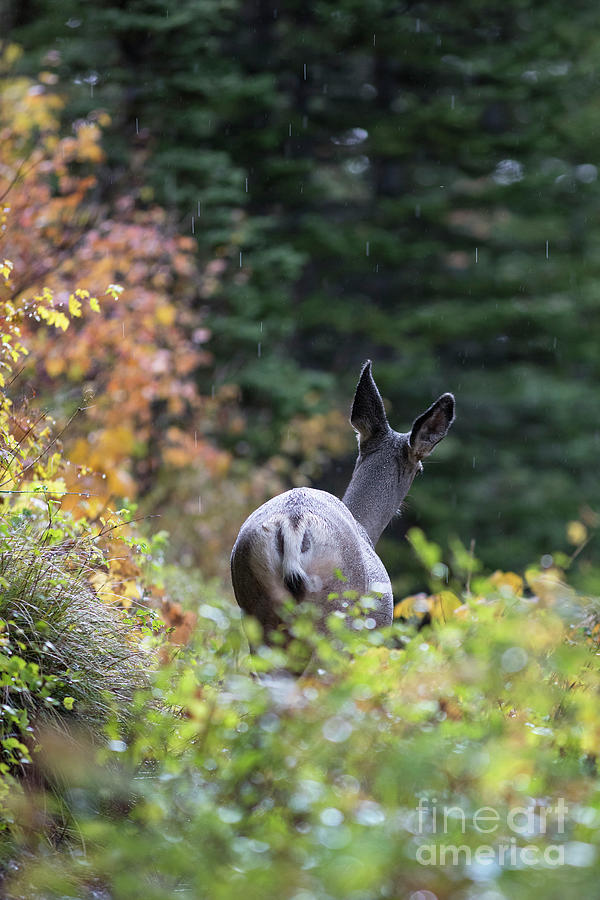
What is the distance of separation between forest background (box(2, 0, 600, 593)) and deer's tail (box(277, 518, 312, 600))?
8.58 m

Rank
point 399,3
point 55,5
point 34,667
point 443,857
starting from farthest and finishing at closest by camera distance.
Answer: point 399,3 → point 55,5 → point 34,667 → point 443,857

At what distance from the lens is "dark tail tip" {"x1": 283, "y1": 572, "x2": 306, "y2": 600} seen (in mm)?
4758

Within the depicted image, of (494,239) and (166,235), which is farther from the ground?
(166,235)

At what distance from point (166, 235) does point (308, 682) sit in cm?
860

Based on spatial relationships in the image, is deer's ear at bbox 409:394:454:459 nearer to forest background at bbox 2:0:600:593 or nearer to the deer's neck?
the deer's neck

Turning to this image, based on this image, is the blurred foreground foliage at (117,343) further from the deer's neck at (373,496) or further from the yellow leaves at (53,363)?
the deer's neck at (373,496)

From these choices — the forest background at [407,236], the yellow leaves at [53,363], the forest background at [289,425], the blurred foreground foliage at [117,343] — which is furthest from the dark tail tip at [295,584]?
the forest background at [407,236]

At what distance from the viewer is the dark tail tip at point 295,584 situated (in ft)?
15.6

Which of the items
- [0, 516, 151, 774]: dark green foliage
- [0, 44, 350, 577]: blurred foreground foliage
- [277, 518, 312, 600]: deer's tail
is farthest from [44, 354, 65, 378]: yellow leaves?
[277, 518, 312, 600]: deer's tail

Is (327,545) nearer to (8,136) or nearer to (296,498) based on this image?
(296,498)

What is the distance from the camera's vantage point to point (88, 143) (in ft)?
33.9

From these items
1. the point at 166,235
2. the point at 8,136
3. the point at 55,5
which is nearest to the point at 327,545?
the point at 8,136

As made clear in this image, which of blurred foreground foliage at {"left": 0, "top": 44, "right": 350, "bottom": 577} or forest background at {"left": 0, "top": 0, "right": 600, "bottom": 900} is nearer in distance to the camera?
forest background at {"left": 0, "top": 0, "right": 600, "bottom": 900}

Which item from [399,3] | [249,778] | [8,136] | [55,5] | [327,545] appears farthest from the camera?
[399,3]
